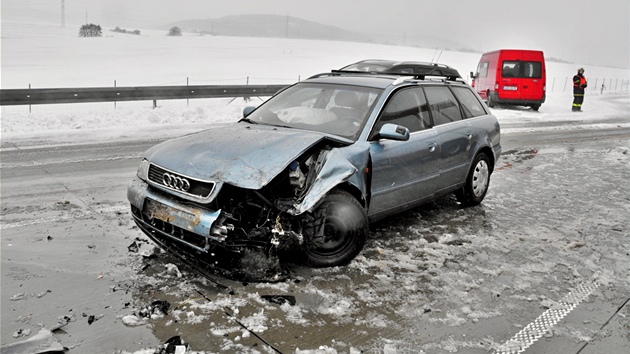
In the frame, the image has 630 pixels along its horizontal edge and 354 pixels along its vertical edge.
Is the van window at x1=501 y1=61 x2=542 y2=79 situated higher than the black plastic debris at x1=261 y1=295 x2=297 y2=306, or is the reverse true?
the van window at x1=501 y1=61 x2=542 y2=79

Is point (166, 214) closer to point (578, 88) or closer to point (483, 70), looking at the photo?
point (483, 70)

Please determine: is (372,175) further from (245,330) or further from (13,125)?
(13,125)

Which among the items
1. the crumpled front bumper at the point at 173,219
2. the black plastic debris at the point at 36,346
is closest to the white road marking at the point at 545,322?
the crumpled front bumper at the point at 173,219

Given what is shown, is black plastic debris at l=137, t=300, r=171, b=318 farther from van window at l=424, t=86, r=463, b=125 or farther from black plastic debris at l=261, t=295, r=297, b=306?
van window at l=424, t=86, r=463, b=125

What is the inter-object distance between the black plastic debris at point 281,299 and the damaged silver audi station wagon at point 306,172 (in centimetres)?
38

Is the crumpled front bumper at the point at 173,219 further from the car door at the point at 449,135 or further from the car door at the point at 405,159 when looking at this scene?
the car door at the point at 449,135

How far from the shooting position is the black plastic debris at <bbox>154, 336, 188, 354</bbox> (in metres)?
3.15

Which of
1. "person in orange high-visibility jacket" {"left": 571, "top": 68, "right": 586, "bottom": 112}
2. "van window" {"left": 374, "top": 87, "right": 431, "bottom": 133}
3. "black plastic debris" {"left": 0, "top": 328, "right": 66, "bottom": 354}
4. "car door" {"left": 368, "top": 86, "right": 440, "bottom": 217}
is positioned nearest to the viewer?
"black plastic debris" {"left": 0, "top": 328, "right": 66, "bottom": 354}

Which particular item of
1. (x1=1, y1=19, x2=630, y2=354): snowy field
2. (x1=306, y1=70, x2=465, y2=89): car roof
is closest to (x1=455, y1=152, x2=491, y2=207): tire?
(x1=1, y1=19, x2=630, y2=354): snowy field

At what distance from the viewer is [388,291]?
415 centimetres

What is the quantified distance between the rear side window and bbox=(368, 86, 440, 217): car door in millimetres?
→ 926

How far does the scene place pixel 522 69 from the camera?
844 inches

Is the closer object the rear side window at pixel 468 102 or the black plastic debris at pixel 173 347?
the black plastic debris at pixel 173 347

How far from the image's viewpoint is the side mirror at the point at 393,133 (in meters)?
4.76
